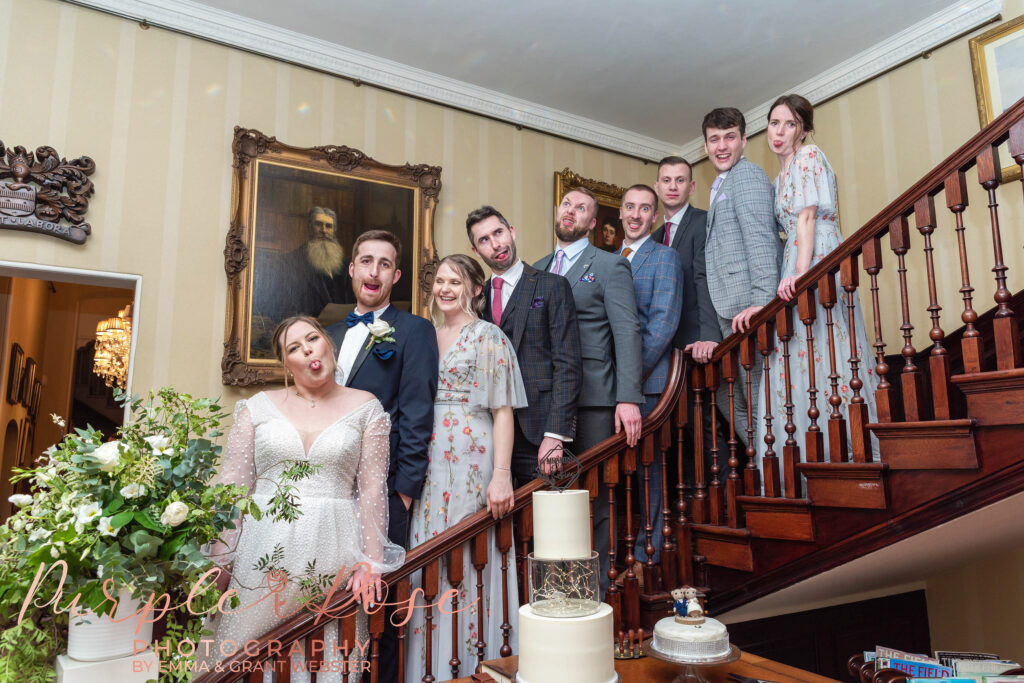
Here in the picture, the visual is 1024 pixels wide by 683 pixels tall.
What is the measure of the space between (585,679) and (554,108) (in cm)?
480

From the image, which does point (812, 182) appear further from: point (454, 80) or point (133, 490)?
point (454, 80)

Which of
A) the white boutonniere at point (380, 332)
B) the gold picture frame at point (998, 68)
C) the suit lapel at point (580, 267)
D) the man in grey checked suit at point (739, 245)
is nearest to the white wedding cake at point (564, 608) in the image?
the white boutonniere at point (380, 332)

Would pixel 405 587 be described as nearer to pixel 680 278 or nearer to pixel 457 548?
pixel 457 548

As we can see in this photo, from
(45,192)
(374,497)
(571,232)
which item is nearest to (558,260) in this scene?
(571,232)

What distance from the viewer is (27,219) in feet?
12.1

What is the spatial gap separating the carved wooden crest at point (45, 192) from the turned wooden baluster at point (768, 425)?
3.60 metres

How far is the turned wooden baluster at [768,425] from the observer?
2830 millimetres

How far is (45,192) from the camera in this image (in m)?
3.75

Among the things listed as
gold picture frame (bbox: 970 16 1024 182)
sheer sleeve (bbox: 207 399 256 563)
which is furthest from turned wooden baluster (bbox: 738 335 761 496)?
gold picture frame (bbox: 970 16 1024 182)

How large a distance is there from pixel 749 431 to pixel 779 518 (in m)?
0.37

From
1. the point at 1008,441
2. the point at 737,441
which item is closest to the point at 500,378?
the point at 737,441

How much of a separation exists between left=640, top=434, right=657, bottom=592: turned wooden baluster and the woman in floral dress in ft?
1.97

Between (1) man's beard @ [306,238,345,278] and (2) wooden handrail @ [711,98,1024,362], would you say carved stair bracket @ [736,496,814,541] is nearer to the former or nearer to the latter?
(2) wooden handrail @ [711,98,1024,362]

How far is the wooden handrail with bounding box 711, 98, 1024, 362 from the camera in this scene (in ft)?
7.66
